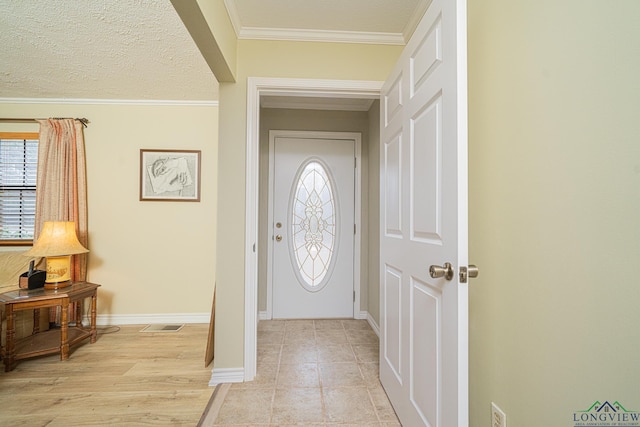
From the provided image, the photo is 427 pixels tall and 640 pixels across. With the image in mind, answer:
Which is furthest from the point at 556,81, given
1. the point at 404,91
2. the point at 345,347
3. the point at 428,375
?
the point at 345,347

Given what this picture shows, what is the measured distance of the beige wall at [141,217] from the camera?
2902mm

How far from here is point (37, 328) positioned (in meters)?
2.47

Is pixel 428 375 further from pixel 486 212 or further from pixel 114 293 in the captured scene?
pixel 114 293

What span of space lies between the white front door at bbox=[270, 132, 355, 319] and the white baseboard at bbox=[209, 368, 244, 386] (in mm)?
1196

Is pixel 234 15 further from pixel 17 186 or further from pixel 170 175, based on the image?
pixel 17 186

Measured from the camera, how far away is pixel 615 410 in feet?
2.13

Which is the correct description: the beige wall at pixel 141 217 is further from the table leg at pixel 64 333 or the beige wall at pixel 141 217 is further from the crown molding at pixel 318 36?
the crown molding at pixel 318 36

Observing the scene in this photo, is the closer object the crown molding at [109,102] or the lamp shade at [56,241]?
the lamp shade at [56,241]

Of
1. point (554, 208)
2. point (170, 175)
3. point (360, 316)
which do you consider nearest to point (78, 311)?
point (170, 175)

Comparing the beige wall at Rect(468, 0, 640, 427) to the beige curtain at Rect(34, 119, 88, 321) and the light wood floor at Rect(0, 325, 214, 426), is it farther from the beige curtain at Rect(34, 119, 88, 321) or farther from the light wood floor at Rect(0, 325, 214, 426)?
the beige curtain at Rect(34, 119, 88, 321)

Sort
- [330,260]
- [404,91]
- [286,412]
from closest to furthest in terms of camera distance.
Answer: [404,91], [286,412], [330,260]

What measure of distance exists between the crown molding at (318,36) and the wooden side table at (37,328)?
2489 millimetres

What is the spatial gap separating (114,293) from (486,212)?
3.53 metres

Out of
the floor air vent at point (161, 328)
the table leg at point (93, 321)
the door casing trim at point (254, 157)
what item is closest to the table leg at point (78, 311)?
the table leg at point (93, 321)
